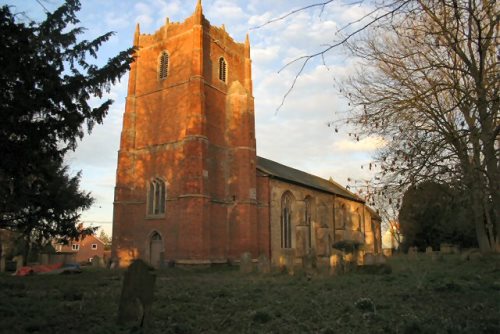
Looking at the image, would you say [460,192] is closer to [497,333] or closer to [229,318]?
[497,333]

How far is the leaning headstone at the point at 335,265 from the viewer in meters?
17.1

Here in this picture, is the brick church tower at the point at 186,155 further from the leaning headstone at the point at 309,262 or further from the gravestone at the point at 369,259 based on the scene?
the gravestone at the point at 369,259

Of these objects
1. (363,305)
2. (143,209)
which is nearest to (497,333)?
(363,305)

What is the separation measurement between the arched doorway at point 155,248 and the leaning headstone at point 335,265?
43.8 ft

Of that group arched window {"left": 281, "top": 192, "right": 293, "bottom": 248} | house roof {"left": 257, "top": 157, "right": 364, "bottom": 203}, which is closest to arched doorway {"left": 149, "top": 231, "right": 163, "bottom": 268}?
house roof {"left": 257, "top": 157, "right": 364, "bottom": 203}

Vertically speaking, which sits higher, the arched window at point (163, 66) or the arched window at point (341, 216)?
the arched window at point (163, 66)

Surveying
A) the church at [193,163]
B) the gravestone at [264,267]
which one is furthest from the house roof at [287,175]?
the gravestone at [264,267]

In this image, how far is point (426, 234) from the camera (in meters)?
43.5

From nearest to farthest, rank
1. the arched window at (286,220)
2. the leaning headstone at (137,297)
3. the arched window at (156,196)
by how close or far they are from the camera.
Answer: the leaning headstone at (137,297) < the arched window at (156,196) < the arched window at (286,220)

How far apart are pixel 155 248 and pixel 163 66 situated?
13.2 meters

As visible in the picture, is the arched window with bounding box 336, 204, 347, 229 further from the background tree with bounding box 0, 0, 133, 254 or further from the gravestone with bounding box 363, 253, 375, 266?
the background tree with bounding box 0, 0, 133, 254

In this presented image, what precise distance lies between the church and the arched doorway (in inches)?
2.6

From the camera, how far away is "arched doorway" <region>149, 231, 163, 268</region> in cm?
2762

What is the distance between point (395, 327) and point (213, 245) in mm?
20883
